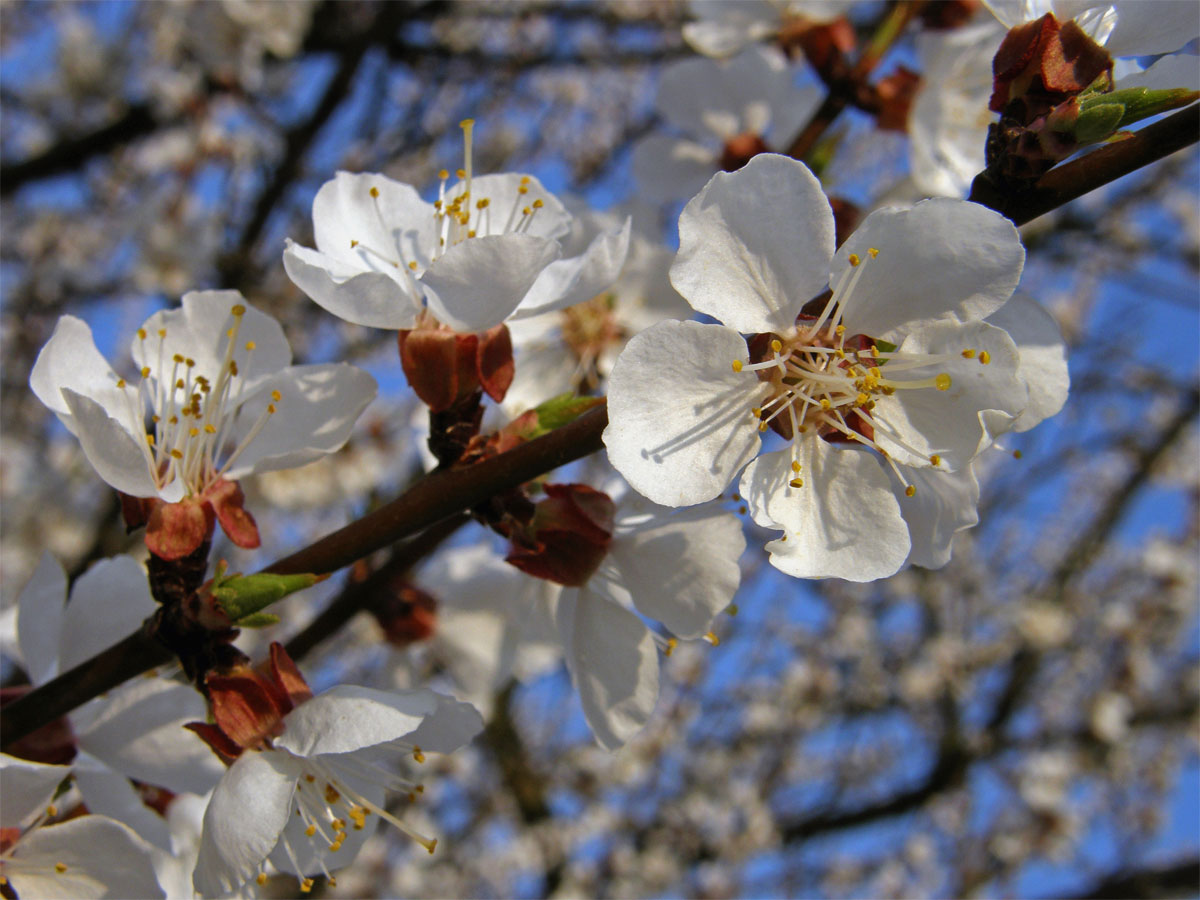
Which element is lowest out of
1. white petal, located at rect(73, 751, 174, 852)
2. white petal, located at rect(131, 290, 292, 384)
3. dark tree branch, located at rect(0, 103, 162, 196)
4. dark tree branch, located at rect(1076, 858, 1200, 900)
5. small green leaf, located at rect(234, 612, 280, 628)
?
dark tree branch, located at rect(1076, 858, 1200, 900)

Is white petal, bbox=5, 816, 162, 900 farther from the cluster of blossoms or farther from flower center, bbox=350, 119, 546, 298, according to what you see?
flower center, bbox=350, 119, 546, 298

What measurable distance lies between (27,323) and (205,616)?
5076 mm

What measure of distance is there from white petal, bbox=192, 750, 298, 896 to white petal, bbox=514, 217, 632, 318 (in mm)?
560

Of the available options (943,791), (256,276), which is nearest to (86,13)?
(256,276)

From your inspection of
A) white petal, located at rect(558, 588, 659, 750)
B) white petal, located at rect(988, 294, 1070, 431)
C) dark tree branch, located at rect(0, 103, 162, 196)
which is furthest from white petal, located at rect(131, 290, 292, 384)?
dark tree branch, located at rect(0, 103, 162, 196)

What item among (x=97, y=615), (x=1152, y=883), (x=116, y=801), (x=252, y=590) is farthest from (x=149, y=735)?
(x=1152, y=883)

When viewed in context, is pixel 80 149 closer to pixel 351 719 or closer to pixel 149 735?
pixel 149 735

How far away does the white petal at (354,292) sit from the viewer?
38.1 inches

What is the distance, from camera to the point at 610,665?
1.14 m

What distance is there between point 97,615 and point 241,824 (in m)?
0.45

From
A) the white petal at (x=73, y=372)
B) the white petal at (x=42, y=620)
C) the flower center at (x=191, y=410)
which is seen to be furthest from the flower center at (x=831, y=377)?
the white petal at (x=42, y=620)

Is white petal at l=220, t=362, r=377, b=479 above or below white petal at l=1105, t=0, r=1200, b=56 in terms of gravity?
below

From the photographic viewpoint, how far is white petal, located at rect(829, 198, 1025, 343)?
850mm

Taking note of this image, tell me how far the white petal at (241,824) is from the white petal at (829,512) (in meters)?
0.55
